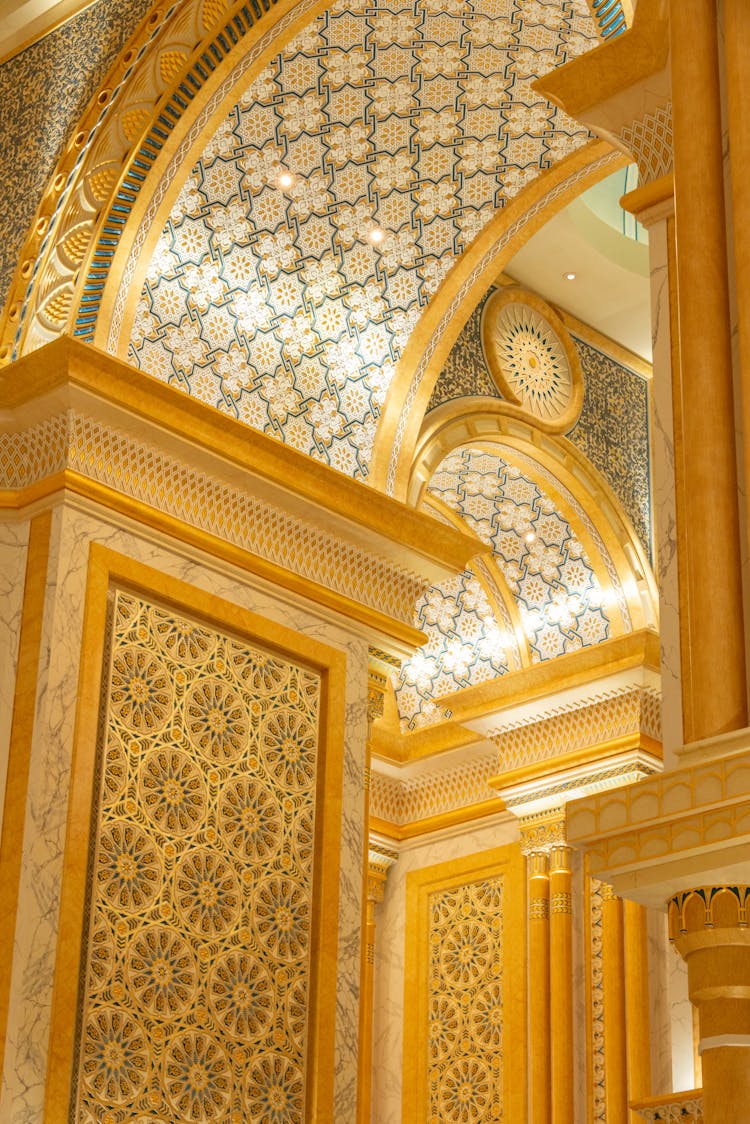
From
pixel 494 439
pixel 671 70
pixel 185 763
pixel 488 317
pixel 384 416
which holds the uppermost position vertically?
pixel 488 317

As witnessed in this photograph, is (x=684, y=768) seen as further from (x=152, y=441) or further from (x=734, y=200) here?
(x=152, y=441)

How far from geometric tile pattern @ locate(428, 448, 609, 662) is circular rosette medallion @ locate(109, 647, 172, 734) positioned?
129 inches

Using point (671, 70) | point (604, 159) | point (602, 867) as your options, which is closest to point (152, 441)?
point (604, 159)

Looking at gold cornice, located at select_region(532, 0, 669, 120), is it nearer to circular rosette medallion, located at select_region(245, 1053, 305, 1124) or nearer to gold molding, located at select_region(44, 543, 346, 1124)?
gold molding, located at select_region(44, 543, 346, 1124)

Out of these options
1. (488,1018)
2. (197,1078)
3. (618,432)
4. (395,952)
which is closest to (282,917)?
(197,1078)

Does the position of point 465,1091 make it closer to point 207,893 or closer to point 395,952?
point 395,952

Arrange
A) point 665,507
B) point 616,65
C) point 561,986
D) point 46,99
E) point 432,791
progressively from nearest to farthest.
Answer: point 665,507 < point 616,65 < point 46,99 < point 561,986 < point 432,791

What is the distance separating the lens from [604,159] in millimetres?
7047

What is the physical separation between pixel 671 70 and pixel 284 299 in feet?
10.4

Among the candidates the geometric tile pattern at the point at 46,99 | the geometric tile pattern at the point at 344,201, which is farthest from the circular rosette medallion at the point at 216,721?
the geometric tile pattern at the point at 46,99

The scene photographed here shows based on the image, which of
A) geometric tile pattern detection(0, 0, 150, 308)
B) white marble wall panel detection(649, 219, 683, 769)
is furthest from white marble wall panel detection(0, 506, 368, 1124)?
white marble wall panel detection(649, 219, 683, 769)

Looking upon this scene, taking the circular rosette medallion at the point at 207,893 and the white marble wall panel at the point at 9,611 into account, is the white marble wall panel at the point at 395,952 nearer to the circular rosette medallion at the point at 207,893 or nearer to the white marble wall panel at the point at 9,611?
the circular rosette medallion at the point at 207,893

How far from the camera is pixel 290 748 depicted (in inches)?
251

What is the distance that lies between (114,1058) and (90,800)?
2.71 ft
